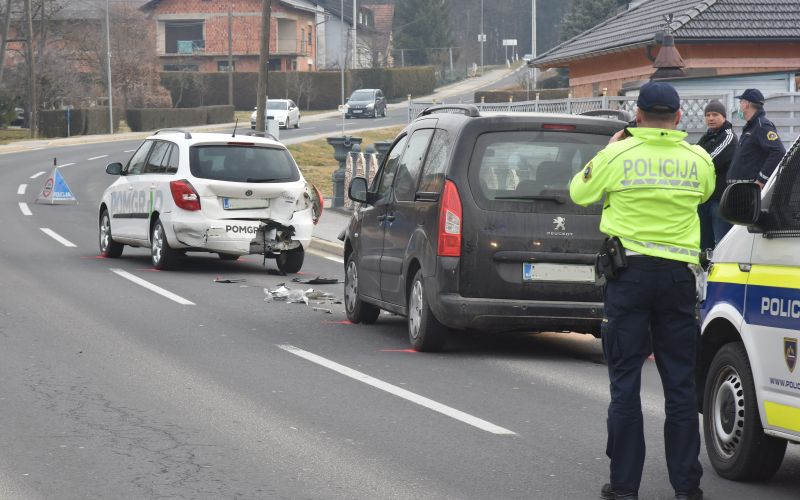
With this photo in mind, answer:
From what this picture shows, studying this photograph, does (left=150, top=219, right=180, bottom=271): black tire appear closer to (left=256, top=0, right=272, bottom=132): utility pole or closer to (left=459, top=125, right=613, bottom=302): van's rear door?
(left=459, top=125, right=613, bottom=302): van's rear door

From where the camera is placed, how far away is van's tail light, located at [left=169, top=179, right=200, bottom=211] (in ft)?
53.8

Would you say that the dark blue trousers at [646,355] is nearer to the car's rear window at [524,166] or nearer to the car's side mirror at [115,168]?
the car's rear window at [524,166]

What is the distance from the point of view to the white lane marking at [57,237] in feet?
69.5

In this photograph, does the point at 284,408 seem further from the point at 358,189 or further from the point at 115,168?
the point at 115,168

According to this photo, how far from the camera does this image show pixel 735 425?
653 centimetres

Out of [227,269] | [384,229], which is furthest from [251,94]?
[384,229]

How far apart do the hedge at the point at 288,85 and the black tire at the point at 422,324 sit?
82.1 meters

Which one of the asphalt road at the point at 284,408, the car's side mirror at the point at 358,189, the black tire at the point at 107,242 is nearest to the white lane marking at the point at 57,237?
the black tire at the point at 107,242

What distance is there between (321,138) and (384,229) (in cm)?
4964

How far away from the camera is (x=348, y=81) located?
101 m

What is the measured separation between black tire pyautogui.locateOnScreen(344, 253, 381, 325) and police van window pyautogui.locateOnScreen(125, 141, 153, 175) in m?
6.11

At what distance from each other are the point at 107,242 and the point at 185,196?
2766 millimetres

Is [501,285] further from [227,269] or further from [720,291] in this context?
[227,269]

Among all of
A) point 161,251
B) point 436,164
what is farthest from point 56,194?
point 436,164
